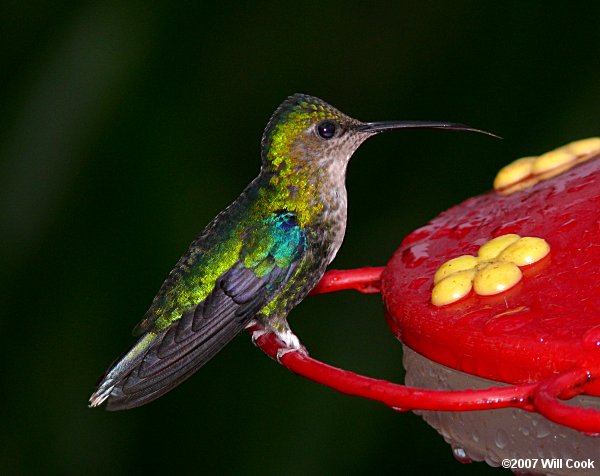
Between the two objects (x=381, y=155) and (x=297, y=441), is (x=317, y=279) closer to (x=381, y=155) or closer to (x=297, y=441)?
(x=297, y=441)

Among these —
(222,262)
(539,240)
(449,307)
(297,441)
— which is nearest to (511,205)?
(539,240)

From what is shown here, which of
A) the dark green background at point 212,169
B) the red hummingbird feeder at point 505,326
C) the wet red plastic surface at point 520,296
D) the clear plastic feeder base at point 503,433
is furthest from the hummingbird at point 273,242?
the dark green background at point 212,169

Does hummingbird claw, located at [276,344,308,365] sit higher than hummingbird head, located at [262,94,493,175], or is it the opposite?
hummingbird head, located at [262,94,493,175]

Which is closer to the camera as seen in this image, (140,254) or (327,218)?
(327,218)

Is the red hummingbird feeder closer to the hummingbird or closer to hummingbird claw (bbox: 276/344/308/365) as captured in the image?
hummingbird claw (bbox: 276/344/308/365)

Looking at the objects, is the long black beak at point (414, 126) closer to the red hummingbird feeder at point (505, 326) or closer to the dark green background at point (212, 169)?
the red hummingbird feeder at point (505, 326)

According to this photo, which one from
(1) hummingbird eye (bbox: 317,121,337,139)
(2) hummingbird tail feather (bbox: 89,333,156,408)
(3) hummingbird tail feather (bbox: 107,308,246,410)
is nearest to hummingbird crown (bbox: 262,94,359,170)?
(1) hummingbird eye (bbox: 317,121,337,139)
